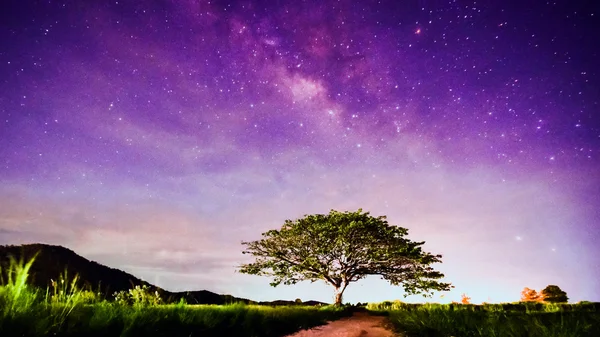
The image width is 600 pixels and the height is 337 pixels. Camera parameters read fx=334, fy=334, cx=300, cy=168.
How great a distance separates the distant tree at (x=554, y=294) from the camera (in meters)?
38.5

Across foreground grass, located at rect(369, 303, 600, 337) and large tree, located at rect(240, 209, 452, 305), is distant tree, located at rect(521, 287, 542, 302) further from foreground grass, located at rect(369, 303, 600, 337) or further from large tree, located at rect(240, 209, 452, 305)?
foreground grass, located at rect(369, 303, 600, 337)

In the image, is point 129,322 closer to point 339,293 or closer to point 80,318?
point 80,318

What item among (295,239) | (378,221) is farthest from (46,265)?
(378,221)

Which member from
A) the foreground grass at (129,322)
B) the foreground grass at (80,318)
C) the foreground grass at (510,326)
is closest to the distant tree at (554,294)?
the foreground grass at (510,326)

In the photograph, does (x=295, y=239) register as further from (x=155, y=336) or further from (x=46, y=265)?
(x=46, y=265)

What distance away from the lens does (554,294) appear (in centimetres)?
3931

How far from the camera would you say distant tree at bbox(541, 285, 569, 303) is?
38.5m

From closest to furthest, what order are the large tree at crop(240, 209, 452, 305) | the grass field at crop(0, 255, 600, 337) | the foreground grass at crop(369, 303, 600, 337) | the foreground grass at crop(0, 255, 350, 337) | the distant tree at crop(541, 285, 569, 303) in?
the foreground grass at crop(0, 255, 350, 337), the grass field at crop(0, 255, 600, 337), the foreground grass at crop(369, 303, 600, 337), the large tree at crop(240, 209, 452, 305), the distant tree at crop(541, 285, 569, 303)

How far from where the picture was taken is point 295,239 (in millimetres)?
28781

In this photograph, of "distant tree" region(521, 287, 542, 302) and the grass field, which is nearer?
the grass field

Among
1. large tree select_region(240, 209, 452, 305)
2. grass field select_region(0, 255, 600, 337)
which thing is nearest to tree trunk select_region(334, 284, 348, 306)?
large tree select_region(240, 209, 452, 305)

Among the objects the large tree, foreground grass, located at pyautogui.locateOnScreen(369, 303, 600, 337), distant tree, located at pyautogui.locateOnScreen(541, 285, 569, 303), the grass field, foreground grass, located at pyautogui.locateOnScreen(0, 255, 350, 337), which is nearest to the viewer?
foreground grass, located at pyautogui.locateOnScreen(0, 255, 350, 337)

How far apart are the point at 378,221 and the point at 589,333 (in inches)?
943

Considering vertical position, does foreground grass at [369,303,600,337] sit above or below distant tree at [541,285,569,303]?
below
